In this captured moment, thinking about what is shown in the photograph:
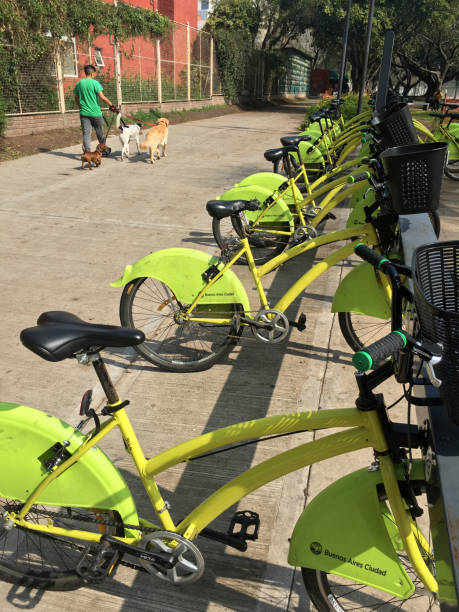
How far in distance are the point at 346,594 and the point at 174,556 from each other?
0.71 m

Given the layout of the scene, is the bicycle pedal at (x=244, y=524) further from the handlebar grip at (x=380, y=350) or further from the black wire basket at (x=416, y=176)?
the black wire basket at (x=416, y=176)

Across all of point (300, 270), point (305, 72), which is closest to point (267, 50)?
point (305, 72)

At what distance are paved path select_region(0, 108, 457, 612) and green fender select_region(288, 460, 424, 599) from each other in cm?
56

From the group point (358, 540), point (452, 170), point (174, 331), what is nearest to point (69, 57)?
point (452, 170)

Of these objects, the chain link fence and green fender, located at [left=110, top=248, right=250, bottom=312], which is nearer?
green fender, located at [left=110, top=248, right=250, bottom=312]

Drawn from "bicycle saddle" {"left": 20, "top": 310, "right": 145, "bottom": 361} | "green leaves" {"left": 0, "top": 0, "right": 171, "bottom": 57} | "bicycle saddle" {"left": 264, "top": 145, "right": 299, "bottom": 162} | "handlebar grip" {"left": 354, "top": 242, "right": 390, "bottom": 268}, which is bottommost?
"bicycle saddle" {"left": 20, "top": 310, "right": 145, "bottom": 361}

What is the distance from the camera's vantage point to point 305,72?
162 ft

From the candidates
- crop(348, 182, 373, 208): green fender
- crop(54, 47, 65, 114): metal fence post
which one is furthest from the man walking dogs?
crop(348, 182, 373, 208): green fender

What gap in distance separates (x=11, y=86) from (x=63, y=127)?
2234 mm

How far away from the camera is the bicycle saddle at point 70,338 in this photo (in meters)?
1.77

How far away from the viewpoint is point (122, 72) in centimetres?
1792

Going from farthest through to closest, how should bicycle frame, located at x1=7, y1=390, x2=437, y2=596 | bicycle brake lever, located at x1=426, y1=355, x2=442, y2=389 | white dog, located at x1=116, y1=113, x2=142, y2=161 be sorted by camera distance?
white dog, located at x1=116, y1=113, x2=142, y2=161 → bicycle frame, located at x1=7, y1=390, x2=437, y2=596 → bicycle brake lever, located at x1=426, y1=355, x2=442, y2=389

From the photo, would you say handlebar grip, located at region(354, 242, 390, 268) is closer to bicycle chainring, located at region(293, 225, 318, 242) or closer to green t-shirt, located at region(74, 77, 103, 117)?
bicycle chainring, located at region(293, 225, 318, 242)

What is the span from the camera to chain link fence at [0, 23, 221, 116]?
13281mm
